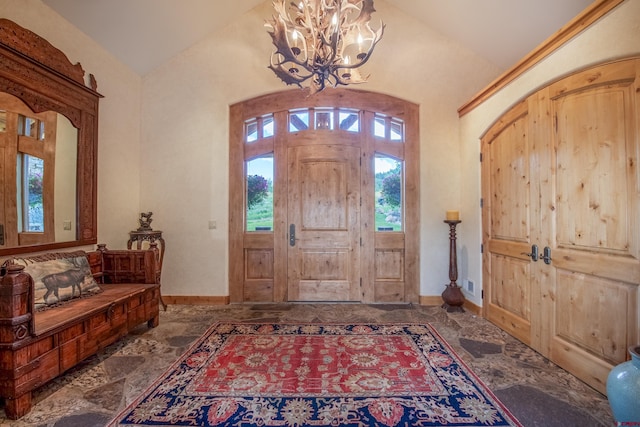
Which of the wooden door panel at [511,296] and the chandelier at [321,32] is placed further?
the wooden door panel at [511,296]

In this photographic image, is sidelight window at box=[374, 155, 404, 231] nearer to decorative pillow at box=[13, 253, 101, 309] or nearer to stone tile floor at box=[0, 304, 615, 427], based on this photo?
stone tile floor at box=[0, 304, 615, 427]

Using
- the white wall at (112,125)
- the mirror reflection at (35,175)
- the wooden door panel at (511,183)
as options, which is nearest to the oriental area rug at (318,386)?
the wooden door panel at (511,183)

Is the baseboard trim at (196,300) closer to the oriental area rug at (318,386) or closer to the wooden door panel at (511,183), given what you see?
the oriental area rug at (318,386)

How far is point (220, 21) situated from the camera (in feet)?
13.4

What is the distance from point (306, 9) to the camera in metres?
2.40

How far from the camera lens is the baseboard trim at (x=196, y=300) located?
4121mm

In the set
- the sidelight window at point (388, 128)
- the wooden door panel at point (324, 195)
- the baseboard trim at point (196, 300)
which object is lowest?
the baseboard trim at point (196, 300)

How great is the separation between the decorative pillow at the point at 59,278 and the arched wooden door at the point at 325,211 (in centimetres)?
173

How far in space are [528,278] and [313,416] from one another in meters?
2.37

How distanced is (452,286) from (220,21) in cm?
486

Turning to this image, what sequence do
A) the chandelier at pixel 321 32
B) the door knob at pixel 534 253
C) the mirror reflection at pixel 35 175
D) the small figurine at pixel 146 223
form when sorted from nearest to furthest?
the chandelier at pixel 321 32
the mirror reflection at pixel 35 175
the door knob at pixel 534 253
the small figurine at pixel 146 223

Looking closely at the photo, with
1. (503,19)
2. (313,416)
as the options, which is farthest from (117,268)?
(503,19)

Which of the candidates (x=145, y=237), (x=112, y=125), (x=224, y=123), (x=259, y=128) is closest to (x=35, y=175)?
(x=112, y=125)

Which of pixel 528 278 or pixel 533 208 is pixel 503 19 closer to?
pixel 533 208
